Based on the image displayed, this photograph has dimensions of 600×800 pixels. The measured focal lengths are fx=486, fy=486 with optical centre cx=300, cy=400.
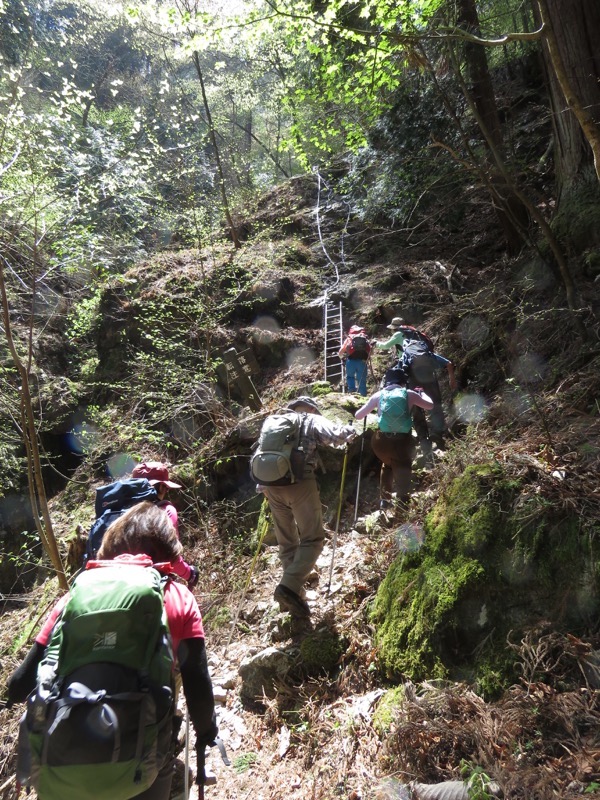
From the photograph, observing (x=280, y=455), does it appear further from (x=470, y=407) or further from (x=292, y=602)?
(x=470, y=407)

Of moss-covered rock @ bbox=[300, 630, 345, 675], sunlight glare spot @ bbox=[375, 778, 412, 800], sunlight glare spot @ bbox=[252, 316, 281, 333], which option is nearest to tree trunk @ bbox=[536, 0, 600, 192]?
moss-covered rock @ bbox=[300, 630, 345, 675]

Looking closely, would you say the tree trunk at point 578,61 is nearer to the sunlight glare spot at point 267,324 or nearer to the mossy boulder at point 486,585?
the mossy boulder at point 486,585

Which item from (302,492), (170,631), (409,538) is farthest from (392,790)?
(302,492)

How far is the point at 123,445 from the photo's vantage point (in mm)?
11156

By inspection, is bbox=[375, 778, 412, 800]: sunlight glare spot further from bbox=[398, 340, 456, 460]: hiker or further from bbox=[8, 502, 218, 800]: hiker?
bbox=[398, 340, 456, 460]: hiker

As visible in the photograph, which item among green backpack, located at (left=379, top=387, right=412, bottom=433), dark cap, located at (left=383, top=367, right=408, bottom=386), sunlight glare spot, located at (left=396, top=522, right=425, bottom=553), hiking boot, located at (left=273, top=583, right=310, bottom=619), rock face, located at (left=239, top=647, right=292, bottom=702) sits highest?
dark cap, located at (left=383, top=367, right=408, bottom=386)

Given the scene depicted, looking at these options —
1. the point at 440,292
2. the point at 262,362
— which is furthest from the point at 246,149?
the point at 440,292

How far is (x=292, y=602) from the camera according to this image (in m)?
4.66

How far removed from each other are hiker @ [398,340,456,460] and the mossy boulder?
9.30 ft

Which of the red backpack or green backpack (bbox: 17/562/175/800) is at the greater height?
the red backpack

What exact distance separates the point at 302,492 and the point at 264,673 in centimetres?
166

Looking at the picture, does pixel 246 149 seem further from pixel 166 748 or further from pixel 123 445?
pixel 166 748

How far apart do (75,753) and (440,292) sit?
9696 millimetres

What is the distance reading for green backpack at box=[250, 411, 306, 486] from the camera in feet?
14.6
